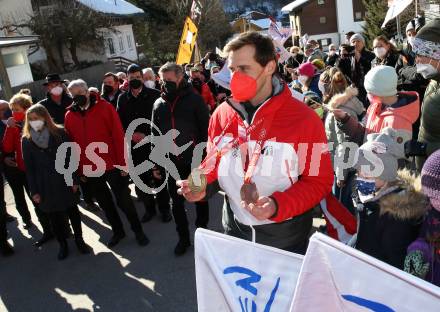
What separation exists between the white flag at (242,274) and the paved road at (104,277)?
1.85 metres

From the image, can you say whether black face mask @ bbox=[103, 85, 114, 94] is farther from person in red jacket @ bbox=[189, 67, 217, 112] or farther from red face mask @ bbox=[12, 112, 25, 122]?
person in red jacket @ bbox=[189, 67, 217, 112]

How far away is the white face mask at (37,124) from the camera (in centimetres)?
492

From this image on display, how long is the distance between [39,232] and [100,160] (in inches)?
76.2

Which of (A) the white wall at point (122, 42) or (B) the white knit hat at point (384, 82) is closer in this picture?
(B) the white knit hat at point (384, 82)

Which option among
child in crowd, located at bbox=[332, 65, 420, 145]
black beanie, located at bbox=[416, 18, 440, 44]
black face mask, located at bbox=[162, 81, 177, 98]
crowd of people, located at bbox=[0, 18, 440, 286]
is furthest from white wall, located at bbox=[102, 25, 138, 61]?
black beanie, located at bbox=[416, 18, 440, 44]

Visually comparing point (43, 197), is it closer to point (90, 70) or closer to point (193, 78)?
point (193, 78)

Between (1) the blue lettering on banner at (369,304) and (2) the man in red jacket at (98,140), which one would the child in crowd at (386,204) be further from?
(2) the man in red jacket at (98,140)

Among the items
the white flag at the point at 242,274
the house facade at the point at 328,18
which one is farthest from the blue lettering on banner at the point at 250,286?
the house facade at the point at 328,18

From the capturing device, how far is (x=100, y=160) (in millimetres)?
5148

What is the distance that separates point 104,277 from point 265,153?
3068 millimetres

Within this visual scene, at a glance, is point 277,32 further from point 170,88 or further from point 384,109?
point 384,109

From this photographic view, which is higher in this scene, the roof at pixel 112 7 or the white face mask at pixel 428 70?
the roof at pixel 112 7

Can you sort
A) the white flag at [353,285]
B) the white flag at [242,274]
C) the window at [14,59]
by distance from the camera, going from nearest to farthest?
the white flag at [353,285] → the white flag at [242,274] → the window at [14,59]

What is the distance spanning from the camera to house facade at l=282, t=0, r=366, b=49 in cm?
5331
